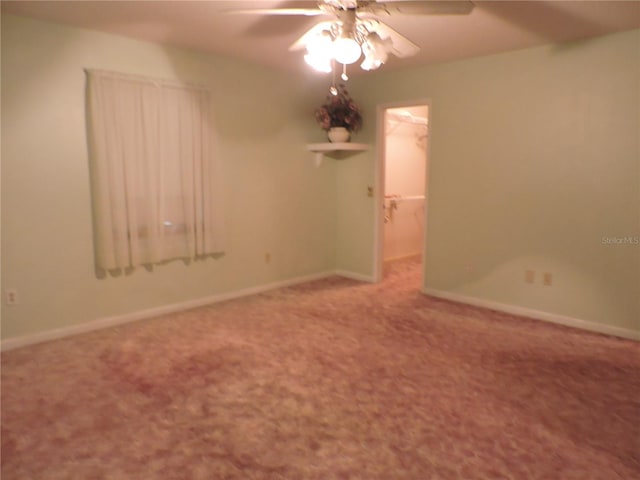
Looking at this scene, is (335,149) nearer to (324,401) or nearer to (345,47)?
(345,47)

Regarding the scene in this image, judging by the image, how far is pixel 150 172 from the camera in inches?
148

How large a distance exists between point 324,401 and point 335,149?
10.3ft

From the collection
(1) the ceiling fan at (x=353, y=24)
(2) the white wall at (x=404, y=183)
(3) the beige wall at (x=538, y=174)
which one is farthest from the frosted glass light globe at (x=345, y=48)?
(2) the white wall at (x=404, y=183)

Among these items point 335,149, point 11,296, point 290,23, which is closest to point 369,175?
point 335,149

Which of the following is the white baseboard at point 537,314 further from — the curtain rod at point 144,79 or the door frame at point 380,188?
the curtain rod at point 144,79

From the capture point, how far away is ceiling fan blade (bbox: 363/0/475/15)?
2130mm

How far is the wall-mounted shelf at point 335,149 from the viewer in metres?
4.91

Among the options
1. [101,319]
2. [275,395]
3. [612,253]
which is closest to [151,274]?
[101,319]

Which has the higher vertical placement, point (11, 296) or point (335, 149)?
point (335, 149)

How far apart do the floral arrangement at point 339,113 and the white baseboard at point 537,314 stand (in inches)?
80.4

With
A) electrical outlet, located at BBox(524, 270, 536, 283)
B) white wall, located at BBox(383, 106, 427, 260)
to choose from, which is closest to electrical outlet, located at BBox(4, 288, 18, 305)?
electrical outlet, located at BBox(524, 270, 536, 283)

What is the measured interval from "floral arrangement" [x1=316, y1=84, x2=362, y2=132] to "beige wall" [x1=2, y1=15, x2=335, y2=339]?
24cm

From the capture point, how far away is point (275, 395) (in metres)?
2.60

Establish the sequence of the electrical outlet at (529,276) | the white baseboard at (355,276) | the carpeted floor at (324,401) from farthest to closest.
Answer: the white baseboard at (355,276)
the electrical outlet at (529,276)
the carpeted floor at (324,401)
